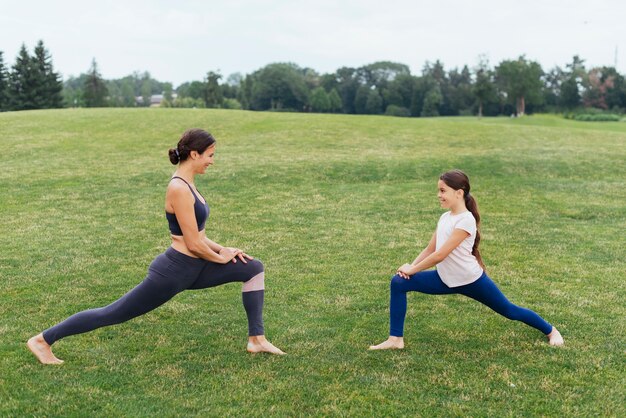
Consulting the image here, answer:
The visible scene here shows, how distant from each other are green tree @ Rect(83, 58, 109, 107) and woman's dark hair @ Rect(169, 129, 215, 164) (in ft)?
331

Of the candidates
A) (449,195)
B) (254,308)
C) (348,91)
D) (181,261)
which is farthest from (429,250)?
(348,91)

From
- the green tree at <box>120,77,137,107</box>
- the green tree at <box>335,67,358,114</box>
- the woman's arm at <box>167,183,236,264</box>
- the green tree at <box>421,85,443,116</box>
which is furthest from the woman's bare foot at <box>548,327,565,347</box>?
the green tree at <box>120,77,137,107</box>

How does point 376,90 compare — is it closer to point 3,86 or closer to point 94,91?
point 94,91

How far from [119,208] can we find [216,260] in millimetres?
10348

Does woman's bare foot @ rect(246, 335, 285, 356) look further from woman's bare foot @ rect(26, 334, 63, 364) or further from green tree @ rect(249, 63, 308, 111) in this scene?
green tree @ rect(249, 63, 308, 111)

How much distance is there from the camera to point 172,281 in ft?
17.6

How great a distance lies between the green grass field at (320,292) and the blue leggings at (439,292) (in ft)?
1.11

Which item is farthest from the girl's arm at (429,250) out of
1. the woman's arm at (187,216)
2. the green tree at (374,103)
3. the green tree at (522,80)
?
the green tree at (374,103)

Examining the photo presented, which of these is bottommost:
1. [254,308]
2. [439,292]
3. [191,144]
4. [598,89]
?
[254,308]

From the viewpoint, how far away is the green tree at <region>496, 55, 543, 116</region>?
305 ft

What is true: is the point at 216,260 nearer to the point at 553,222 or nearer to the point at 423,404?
the point at 423,404

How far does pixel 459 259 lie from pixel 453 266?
0.09 meters

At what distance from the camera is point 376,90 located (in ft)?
459

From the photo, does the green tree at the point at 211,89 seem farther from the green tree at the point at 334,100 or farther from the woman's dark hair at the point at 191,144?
the woman's dark hair at the point at 191,144
